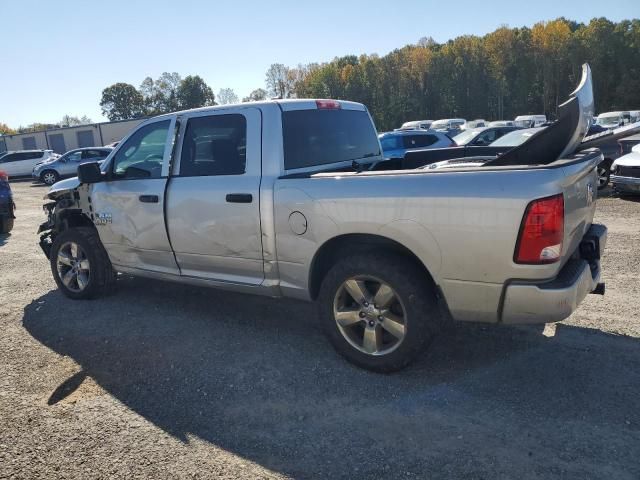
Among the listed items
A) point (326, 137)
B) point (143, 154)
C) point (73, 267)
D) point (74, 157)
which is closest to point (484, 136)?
point (326, 137)

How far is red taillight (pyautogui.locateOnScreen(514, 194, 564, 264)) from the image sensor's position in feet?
9.20

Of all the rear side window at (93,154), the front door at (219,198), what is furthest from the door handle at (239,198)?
the rear side window at (93,154)

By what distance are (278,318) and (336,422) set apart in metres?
1.84

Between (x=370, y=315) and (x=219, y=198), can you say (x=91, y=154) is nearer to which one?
(x=219, y=198)

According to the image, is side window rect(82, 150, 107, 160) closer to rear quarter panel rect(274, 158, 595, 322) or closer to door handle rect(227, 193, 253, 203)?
door handle rect(227, 193, 253, 203)

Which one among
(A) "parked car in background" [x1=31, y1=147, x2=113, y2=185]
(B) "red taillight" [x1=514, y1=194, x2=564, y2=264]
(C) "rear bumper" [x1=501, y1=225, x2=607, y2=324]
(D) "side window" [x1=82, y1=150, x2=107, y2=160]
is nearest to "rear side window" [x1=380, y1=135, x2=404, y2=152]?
(C) "rear bumper" [x1=501, y1=225, x2=607, y2=324]

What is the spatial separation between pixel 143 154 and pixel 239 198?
1.48 m

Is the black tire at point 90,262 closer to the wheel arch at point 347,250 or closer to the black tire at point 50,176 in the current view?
the wheel arch at point 347,250

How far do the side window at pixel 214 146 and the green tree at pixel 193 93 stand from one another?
4542 inches

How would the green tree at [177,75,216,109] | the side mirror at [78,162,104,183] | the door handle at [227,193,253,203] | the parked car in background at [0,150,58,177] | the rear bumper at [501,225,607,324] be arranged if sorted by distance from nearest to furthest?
the rear bumper at [501,225,607,324]
the door handle at [227,193,253,203]
the side mirror at [78,162,104,183]
the parked car in background at [0,150,58,177]
the green tree at [177,75,216,109]

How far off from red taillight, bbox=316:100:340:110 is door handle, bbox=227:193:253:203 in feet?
3.61

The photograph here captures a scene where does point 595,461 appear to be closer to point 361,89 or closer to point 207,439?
point 207,439

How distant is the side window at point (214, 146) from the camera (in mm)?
4090

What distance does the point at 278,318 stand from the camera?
4797mm
